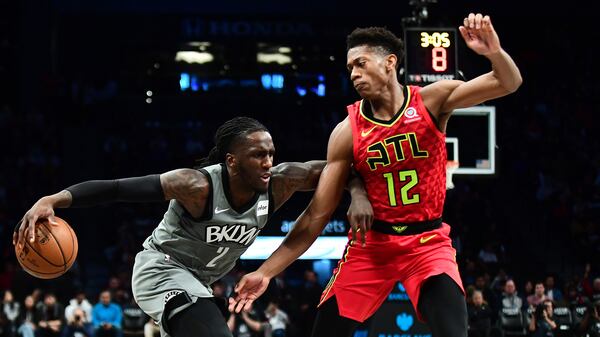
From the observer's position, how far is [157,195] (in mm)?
4863

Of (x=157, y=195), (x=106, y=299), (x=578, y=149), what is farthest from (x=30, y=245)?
(x=578, y=149)

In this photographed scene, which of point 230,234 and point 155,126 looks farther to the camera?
point 155,126

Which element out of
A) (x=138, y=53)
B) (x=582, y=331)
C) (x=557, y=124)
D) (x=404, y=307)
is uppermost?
(x=138, y=53)

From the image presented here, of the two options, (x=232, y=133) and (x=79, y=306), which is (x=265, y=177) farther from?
(x=79, y=306)

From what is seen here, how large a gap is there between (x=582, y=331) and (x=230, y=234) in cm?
835

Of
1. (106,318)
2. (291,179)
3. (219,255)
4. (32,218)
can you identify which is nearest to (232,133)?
→ (291,179)

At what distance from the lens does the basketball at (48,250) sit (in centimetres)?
480

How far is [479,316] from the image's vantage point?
1216cm

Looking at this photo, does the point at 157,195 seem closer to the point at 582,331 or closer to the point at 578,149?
the point at 582,331

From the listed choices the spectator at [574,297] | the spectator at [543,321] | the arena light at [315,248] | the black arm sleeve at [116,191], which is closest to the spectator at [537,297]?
the spectator at [543,321]

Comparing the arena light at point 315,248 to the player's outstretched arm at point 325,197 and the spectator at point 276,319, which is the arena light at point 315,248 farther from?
the player's outstretched arm at point 325,197

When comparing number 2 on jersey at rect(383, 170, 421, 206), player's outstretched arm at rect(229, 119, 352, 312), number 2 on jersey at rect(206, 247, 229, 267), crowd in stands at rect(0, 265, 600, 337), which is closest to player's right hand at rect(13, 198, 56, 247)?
number 2 on jersey at rect(206, 247, 229, 267)

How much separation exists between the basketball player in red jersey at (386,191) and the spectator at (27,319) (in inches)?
308

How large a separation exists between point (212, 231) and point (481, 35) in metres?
1.71
